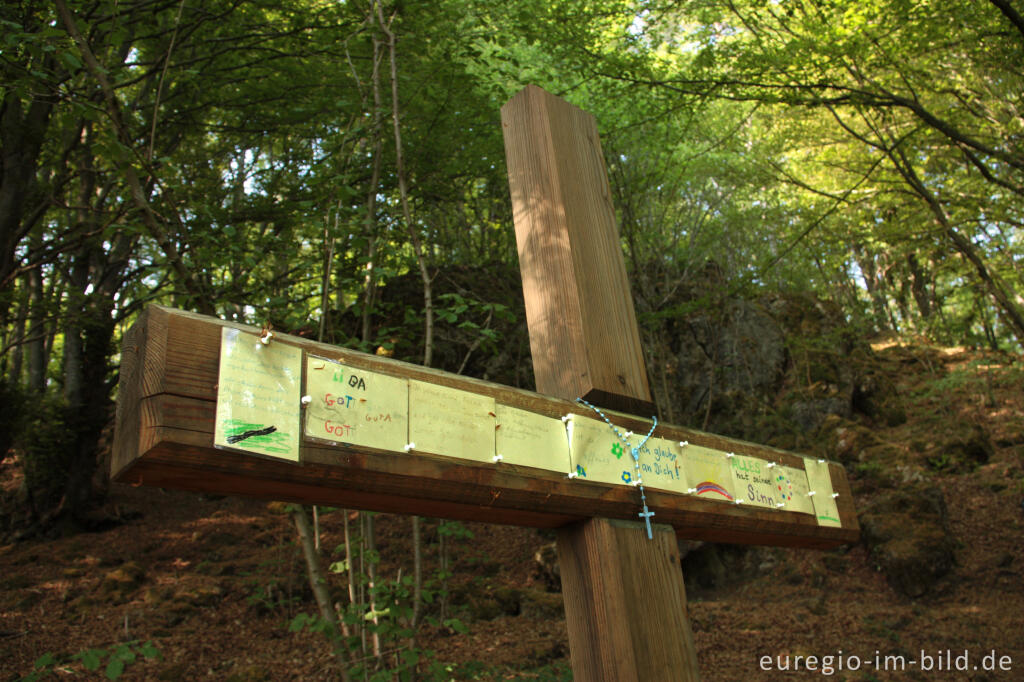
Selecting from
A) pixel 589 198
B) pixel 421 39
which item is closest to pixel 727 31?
pixel 421 39

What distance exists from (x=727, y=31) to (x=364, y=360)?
8.76 m

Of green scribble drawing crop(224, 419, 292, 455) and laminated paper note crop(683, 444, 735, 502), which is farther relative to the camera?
laminated paper note crop(683, 444, 735, 502)

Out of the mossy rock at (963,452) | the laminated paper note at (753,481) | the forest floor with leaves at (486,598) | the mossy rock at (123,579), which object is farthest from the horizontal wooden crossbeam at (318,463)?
the mossy rock at (963,452)

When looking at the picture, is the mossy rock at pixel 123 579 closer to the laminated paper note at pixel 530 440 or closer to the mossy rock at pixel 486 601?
the mossy rock at pixel 486 601

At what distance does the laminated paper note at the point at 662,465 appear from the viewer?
1.95 metres

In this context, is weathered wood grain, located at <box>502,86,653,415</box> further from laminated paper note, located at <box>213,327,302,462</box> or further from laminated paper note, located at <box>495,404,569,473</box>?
laminated paper note, located at <box>213,327,302,462</box>

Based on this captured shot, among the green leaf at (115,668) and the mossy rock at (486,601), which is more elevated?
the mossy rock at (486,601)

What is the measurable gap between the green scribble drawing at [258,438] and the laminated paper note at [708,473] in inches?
51.2

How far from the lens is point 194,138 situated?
8.14 metres

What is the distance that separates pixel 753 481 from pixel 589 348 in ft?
2.62

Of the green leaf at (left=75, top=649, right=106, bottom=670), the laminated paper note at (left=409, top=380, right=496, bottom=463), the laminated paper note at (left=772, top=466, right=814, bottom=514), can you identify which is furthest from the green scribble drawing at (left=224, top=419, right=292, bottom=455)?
the green leaf at (left=75, top=649, right=106, bottom=670)

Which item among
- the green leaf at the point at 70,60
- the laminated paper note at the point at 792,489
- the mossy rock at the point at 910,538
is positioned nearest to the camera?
the laminated paper note at the point at 792,489

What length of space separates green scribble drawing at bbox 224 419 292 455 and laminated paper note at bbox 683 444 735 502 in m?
1.30

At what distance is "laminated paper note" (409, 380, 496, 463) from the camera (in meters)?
1.44
